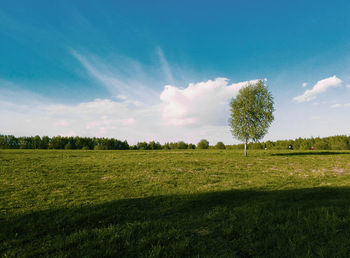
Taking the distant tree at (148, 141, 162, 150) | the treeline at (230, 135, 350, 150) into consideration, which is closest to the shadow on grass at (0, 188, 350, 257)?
the treeline at (230, 135, 350, 150)

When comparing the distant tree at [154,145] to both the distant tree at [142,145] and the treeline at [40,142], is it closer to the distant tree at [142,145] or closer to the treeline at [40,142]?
the distant tree at [142,145]

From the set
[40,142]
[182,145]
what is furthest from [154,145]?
[40,142]

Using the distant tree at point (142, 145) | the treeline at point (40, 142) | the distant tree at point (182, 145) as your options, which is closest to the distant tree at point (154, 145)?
the distant tree at point (142, 145)

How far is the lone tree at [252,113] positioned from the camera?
41.1 m

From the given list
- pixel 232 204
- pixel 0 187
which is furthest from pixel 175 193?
pixel 0 187

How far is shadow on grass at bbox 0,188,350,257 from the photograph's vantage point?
4.96 metres

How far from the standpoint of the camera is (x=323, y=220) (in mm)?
6508

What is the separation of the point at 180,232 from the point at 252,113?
41.4 metres

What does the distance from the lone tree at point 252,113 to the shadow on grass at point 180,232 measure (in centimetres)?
3396

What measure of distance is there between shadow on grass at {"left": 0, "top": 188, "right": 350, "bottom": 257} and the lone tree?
3396 centimetres

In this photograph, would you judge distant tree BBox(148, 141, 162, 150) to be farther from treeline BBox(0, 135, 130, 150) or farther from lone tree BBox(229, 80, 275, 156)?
lone tree BBox(229, 80, 275, 156)

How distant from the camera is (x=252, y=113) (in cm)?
4181

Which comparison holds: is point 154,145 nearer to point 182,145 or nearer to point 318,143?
point 182,145

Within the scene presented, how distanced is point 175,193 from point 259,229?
658 centimetres
